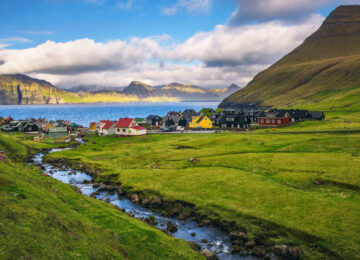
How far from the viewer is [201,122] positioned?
154m

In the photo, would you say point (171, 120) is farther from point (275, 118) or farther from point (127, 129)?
point (275, 118)

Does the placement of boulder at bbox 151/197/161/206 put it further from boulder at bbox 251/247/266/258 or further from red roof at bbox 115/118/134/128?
red roof at bbox 115/118/134/128

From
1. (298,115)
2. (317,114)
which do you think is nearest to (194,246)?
(317,114)

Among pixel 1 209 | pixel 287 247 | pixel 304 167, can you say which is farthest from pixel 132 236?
pixel 304 167

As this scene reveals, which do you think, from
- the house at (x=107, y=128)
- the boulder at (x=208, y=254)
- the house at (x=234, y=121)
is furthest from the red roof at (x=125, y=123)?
the boulder at (x=208, y=254)

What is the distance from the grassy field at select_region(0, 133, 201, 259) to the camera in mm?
17750

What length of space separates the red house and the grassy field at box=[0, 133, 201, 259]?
412 ft

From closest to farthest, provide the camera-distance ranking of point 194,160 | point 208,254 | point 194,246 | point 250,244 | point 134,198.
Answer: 1. point 208,254
2. point 194,246
3. point 250,244
4. point 134,198
5. point 194,160

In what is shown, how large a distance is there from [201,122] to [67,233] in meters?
135

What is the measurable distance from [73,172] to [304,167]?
53.3m

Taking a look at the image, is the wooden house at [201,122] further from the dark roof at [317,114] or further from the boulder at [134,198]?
the boulder at [134,198]

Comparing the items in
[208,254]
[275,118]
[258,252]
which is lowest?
[258,252]

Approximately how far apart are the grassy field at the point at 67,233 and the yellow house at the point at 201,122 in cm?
12070

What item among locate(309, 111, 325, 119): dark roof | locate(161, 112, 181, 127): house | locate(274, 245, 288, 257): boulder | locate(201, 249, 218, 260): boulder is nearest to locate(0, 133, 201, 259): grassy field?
locate(201, 249, 218, 260): boulder
